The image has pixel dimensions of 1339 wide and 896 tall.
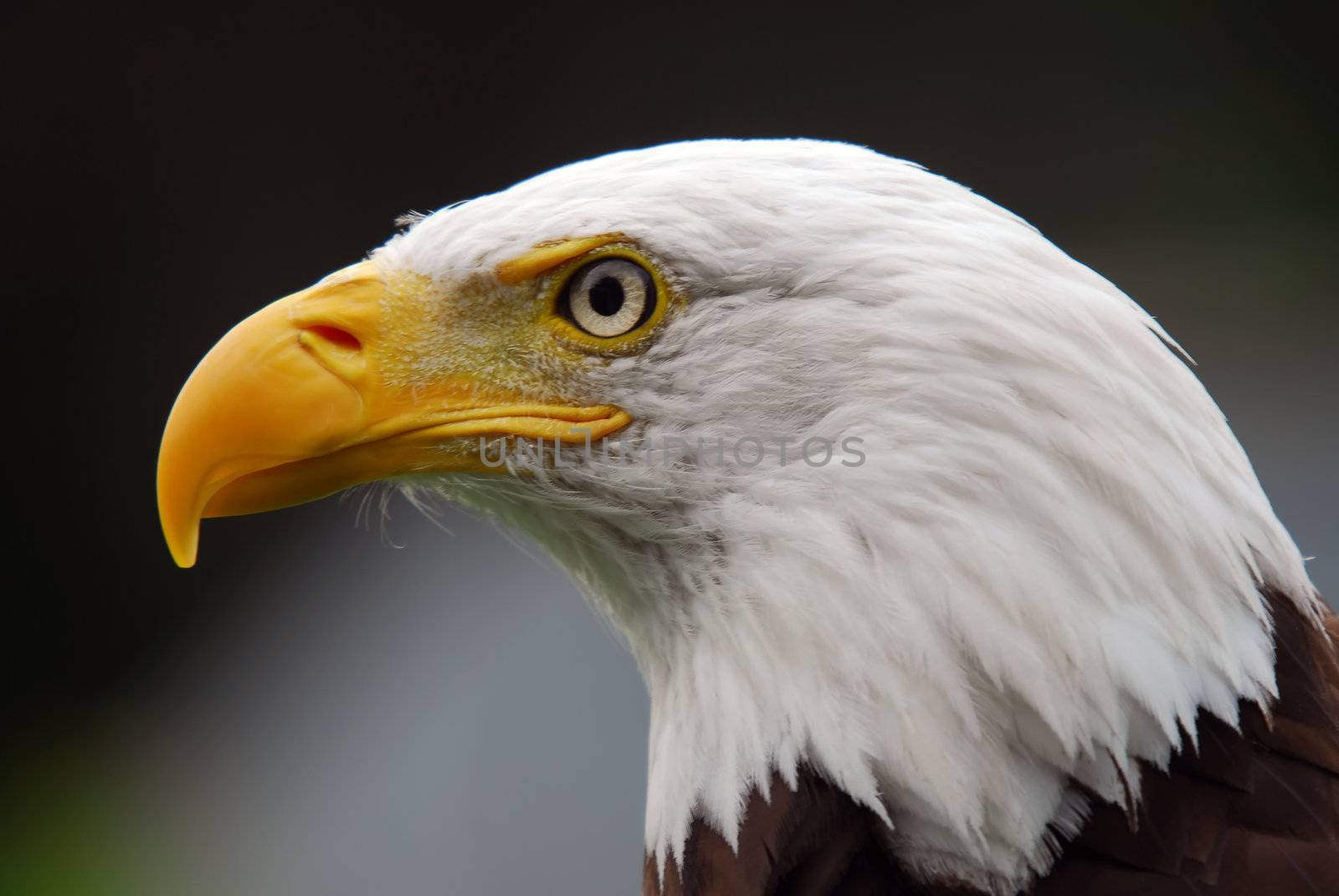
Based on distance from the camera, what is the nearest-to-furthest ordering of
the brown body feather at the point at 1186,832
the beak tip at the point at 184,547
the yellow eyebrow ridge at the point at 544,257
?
1. the brown body feather at the point at 1186,832
2. the yellow eyebrow ridge at the point at 544,257
3. the beak tip at the point at 184,547

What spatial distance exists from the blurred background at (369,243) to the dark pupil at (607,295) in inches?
111

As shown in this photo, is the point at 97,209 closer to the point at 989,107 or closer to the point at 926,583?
the point at 989,107

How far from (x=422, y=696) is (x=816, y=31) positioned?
2907mm

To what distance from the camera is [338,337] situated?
4.83ft

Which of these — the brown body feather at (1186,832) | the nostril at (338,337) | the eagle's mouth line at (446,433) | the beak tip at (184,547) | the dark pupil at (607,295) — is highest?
the dark pupil at (607,295)

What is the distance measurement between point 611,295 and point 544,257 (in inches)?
3.4

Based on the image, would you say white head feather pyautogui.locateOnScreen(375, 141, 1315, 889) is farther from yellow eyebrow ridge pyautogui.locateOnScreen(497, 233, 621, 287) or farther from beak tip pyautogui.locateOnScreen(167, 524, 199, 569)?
beak tip pyautogui.locateOnScreen(167, 524, 199, 569)

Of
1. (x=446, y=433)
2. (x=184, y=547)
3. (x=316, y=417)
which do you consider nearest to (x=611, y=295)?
(x=446, y=433)

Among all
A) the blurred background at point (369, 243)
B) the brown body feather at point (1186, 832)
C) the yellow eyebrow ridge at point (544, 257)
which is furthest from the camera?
the blurred background at point (369, 243)

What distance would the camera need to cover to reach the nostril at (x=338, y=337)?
1.47m

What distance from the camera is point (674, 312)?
1398 millimetres

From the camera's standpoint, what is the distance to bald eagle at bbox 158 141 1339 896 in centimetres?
125

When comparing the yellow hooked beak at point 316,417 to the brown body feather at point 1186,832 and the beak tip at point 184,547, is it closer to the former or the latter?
the beak tip at point 184,547

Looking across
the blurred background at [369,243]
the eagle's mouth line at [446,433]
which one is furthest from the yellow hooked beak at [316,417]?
the blurred background at [369,243]
